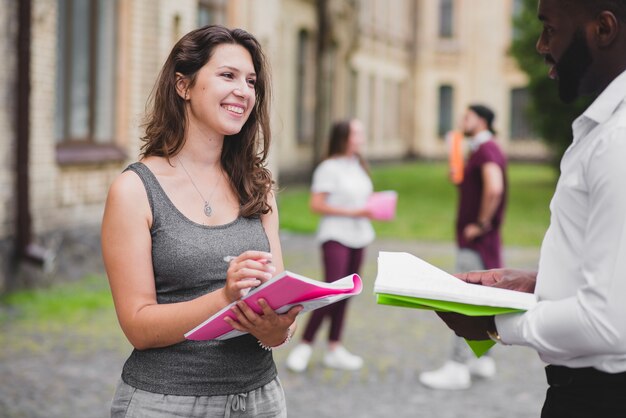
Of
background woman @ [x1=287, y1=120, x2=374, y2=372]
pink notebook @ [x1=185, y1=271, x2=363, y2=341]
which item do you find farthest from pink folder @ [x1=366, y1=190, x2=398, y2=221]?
pink notebook @ [x1=185, y1=271, x2=363, y2=341]

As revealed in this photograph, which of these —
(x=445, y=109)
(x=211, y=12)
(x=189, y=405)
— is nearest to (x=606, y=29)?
(x=189, y=405)

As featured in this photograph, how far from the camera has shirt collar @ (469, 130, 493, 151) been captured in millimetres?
7367

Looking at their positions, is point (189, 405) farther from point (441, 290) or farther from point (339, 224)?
point (339, 224)

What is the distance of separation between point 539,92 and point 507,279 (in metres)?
24.5

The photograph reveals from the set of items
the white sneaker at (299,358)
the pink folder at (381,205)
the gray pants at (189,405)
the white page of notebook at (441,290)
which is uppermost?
the white page of notebook at (441,290)

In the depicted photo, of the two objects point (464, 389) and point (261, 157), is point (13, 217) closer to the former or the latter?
point (464, 389)

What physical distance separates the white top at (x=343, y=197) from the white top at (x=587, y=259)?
5340mm

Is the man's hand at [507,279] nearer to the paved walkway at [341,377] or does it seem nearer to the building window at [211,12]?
the paved walkway at [341,377]

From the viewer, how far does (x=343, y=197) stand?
7809 millimetres

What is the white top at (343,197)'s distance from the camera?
25.4 feet

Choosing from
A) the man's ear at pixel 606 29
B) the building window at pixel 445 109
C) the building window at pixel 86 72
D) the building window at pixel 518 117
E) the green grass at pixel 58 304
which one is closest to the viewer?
the man's ear at pixel 606 29

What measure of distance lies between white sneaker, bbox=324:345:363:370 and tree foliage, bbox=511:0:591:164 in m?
18.7

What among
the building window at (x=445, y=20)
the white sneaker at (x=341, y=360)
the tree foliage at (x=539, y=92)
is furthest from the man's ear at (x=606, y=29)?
the building window at (x=445, y=20)

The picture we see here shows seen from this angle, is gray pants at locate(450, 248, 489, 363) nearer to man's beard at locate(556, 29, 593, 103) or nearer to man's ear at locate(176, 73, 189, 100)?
man's ear at locate(176, 73, 189, 100)
